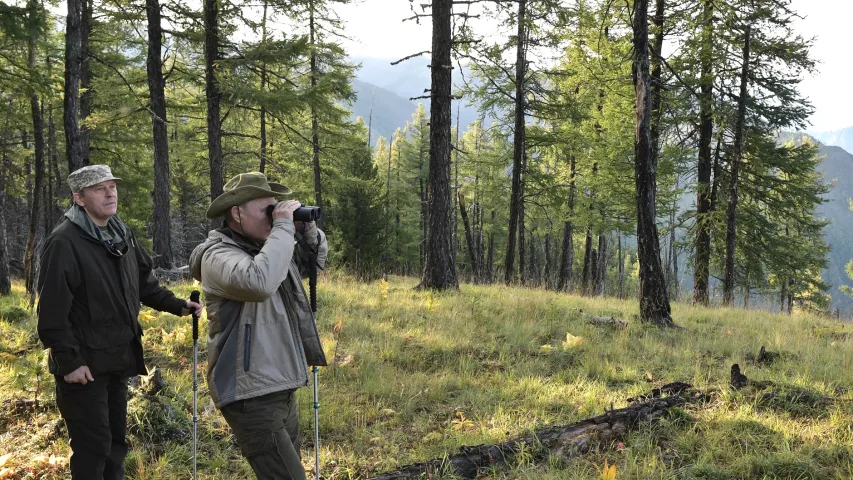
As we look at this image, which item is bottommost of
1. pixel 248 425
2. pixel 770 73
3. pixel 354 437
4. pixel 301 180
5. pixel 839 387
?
pixel 354 437

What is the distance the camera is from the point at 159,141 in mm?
11344

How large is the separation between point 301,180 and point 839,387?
62.0 ft

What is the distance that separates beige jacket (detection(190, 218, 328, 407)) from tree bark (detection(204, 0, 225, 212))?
9139mm

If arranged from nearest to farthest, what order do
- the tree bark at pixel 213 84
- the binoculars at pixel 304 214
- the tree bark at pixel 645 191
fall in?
the binoculars at pixel 304 214, the tree bark at pixel 645 191, the tree bark at pixel 213 84

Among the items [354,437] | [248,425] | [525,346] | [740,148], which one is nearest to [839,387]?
[525,346]

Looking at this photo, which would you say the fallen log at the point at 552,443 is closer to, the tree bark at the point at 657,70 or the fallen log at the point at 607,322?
the fallen log at the point at 607,322

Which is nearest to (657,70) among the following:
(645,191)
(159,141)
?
(645,191)

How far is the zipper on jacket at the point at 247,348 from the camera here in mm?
2297

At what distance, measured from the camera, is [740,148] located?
14.4 m

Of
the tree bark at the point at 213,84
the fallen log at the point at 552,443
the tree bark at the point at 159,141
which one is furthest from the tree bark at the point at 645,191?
the tree bark at the point at 159,141

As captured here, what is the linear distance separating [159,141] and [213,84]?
2118 mm

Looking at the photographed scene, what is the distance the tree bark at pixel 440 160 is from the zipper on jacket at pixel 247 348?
764cm

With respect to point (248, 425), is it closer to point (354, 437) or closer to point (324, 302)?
point (354, 437)

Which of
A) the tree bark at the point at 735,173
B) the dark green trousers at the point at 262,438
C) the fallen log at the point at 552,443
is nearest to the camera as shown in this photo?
the dark green trousers at the point at 262,438
